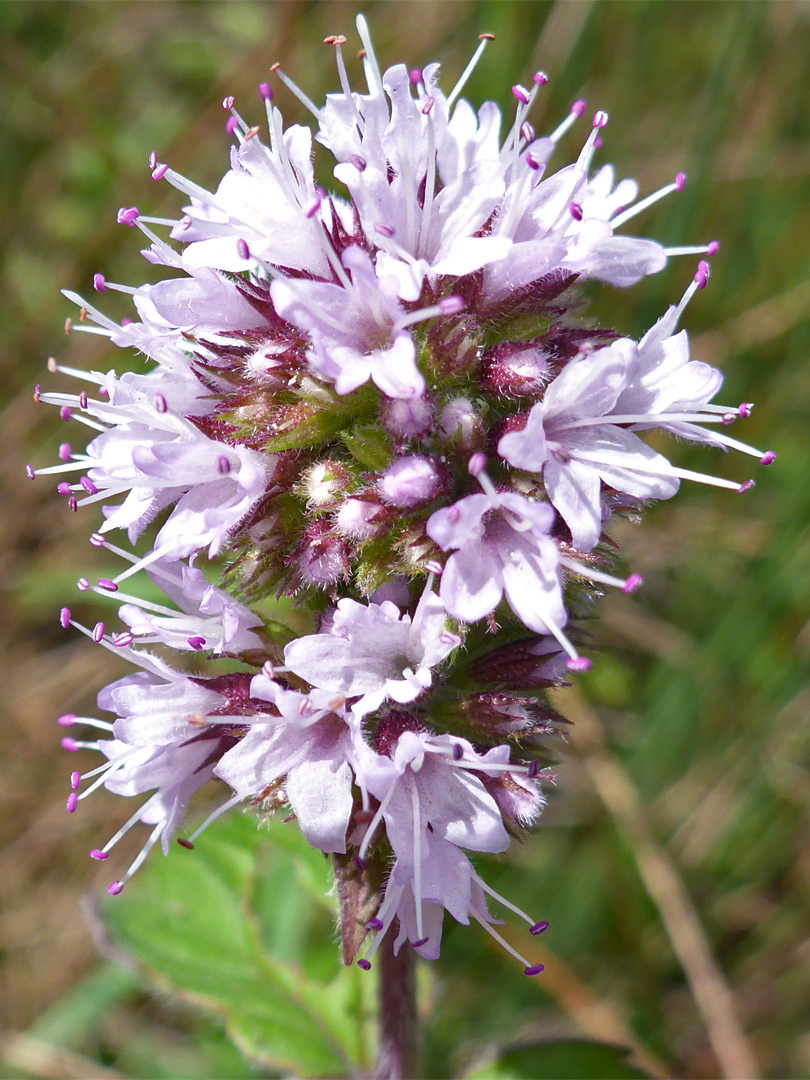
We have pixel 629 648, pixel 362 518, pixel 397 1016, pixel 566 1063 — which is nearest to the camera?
pixel 362 518

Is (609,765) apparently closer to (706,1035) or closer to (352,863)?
(706,1035)

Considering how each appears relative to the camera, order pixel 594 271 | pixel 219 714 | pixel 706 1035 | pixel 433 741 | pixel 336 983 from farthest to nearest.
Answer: pixel 706 1035 → pixel 336 983 → pixel 594 271 → pixel 219 714 → pixel 433 741

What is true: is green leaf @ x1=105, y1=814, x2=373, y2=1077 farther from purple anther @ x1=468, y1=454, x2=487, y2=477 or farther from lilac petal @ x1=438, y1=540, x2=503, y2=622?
purple anther @ x1=468, y1=454, x2=487, y2=477

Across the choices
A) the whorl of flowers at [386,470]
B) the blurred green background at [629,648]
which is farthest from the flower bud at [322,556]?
the blurred green background at [629,648]

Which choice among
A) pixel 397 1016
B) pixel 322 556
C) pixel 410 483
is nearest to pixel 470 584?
pixel 410 483

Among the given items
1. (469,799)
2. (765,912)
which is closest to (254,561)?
(469,799)

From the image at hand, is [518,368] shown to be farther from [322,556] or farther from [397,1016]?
[397,1016]

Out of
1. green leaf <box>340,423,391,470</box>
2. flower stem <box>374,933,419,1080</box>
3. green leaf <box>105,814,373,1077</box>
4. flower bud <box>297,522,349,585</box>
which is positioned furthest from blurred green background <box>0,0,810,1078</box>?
green leaf <box>340,423,391,470</box>
